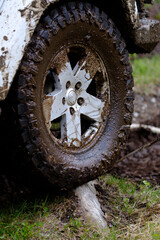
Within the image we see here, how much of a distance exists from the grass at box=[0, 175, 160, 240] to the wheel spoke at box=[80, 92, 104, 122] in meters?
0.62

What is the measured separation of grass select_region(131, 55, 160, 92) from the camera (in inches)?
277

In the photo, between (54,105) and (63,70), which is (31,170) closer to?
(54,105)

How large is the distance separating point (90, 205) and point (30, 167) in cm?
66

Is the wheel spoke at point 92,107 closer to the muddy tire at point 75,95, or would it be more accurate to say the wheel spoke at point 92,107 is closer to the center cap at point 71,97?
the muddy tire at point 75,95

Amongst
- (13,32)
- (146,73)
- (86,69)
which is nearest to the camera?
(13,32)

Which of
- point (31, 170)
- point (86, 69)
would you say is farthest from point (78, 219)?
point (86, 69)

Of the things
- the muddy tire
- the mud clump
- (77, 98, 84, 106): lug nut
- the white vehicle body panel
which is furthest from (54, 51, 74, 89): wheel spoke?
the mud clump

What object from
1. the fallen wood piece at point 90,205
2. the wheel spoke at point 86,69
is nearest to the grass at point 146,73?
the wheel spoke at point 86,69

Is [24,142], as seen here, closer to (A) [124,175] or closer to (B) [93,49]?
(B) [93,49]

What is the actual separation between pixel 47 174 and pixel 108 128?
0.73m

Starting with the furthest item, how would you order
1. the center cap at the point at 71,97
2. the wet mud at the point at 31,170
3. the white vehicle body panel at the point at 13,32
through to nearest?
the center cap at the point at 71,97, the wet mud at the point at 31,170, the white vehicle body panel at the point at 13,32

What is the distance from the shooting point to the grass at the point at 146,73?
704 cm

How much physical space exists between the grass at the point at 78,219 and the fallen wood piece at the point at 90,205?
0.05 meters

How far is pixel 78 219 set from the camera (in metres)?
2.54
